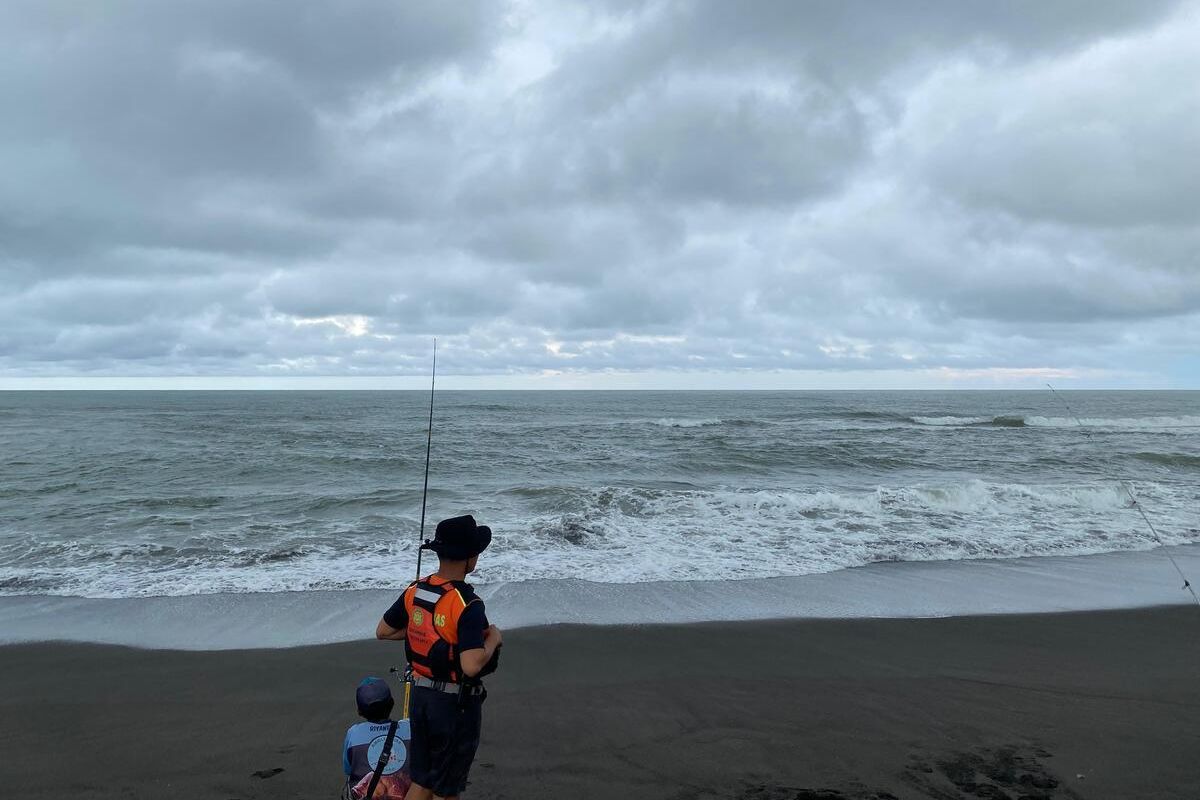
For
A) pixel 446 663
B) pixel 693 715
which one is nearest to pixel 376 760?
pixel 446 663

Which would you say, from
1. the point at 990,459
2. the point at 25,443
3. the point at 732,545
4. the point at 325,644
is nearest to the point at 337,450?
the point at 25,443

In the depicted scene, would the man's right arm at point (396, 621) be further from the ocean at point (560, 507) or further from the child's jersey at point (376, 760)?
the ocean at point (560, 507)

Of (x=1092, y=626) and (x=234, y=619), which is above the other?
(x=1092, y=626)

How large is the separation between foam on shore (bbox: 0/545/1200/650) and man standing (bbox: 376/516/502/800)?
4.61 metres

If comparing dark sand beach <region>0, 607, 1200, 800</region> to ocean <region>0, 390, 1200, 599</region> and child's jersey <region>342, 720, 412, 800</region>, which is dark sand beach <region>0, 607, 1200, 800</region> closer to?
child's jersey <region>342, 720, 412, 800</region>

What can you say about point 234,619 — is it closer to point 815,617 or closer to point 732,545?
point 815,617

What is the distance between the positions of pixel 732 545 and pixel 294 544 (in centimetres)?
778

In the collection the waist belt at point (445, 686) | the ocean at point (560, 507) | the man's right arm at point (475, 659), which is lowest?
the ocean at point (560, 507)

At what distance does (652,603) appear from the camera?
8.85 metres

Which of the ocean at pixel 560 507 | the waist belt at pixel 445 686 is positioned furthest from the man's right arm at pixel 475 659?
the ocean at pixel 560 507

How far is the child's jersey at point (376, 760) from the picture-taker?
3.39 metres

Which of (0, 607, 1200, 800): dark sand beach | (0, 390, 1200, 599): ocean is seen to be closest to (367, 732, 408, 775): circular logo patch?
(0, 607, 1200, 800): dark sand beach

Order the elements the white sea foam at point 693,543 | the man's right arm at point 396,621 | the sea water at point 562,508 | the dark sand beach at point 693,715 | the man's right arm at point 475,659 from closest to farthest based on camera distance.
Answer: the man's right arm at point 475,659, the man's right arm at point 396,621, the dark sand beach at point 693,715, the white sea foam at point 693,543, the sea water at point 562,508

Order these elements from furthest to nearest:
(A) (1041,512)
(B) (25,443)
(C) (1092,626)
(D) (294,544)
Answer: (B) (25,443) < (A) (1041,512) < (D) (294,544) < (C) (1092,626)
